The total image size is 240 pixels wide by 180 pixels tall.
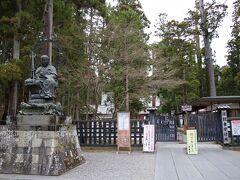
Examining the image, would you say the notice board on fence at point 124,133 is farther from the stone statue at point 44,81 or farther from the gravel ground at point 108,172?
the stone statue at point 44,81

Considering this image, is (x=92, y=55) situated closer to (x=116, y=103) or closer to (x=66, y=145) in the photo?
(x=116, y=103)

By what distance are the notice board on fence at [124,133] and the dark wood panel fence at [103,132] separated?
104 cm

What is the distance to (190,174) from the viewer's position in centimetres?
842

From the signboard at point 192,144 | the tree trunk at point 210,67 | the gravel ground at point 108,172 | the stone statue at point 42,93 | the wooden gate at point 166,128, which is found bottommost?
→ the gravel ground at point 108,172

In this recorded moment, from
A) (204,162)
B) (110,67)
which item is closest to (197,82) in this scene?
(110,67)

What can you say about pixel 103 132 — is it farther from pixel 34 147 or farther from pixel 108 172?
pixel 34 147

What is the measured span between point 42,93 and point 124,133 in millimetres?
5802

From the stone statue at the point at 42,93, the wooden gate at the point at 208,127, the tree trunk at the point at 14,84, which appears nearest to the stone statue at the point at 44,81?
the stone statue at the point at 42,93

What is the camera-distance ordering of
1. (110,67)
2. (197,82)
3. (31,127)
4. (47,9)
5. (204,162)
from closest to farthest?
(31,127), (204,162), (47,9), (110,67), (197,82)

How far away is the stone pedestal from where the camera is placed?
27.5 ft

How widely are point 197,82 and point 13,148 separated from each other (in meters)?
31.1

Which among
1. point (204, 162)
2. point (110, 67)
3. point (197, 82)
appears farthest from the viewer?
point (197, 82)

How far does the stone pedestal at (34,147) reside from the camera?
8383mm

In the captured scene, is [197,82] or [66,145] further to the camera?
[197,82]
